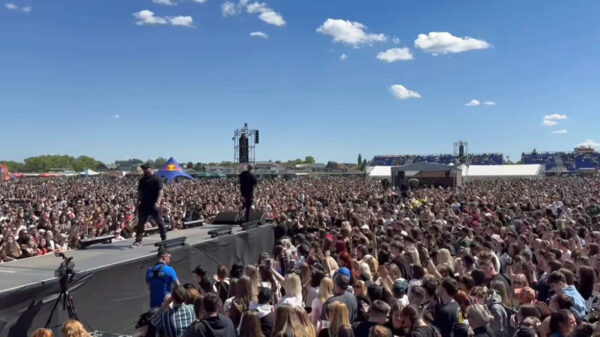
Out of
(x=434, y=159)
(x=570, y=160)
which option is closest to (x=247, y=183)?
(x=434, y=159)

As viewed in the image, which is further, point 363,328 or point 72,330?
point 363,328

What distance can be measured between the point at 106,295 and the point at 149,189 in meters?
1.99

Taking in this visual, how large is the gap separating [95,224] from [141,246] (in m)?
6.77

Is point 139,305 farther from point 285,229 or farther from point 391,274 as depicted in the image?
point 285,229

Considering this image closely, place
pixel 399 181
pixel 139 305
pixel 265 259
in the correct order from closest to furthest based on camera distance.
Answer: pixel 265 259 → pixel 139 305 → pixel 399 181

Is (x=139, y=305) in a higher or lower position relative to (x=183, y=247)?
lower

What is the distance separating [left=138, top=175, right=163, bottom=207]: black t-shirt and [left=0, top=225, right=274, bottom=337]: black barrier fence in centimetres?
90

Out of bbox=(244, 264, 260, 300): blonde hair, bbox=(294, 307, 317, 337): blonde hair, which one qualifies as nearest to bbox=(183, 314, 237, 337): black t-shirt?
bbox=(294, 307, 317, 337): blonde hair

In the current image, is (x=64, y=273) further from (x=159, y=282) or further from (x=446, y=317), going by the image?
(x=446, y=317)

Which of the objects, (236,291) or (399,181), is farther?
(399,181)

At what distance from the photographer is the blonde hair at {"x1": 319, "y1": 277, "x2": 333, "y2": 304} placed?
4.67 m

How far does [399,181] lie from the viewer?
29625 millimetres

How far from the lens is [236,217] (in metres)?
11.8

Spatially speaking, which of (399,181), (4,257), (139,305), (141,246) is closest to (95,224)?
(4,257)
